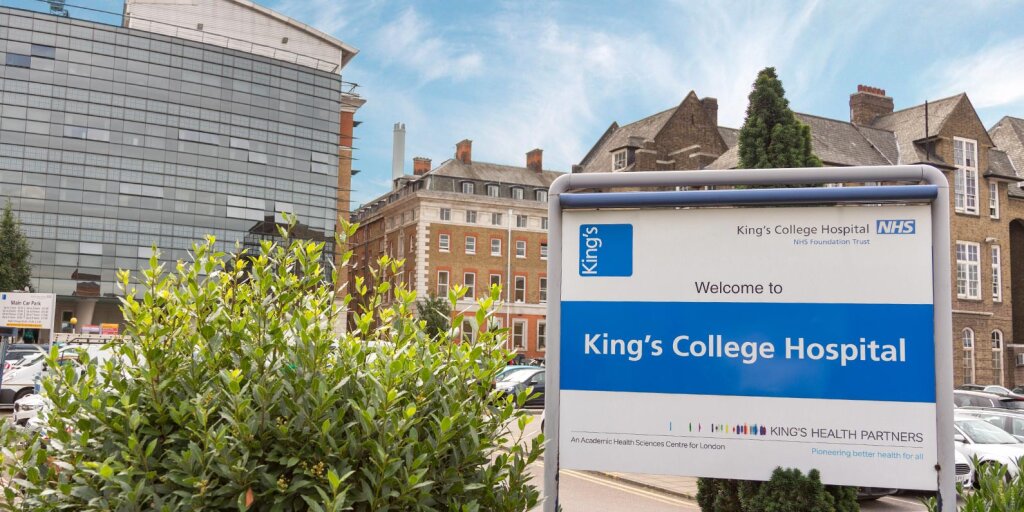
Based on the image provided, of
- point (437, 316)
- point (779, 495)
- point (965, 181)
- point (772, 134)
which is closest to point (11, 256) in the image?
point (437, 316)

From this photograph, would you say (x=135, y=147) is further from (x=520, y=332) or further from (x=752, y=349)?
(x=752, y=349)

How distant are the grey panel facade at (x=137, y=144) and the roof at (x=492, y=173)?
16.4 meters

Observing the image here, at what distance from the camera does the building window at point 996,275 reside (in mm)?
50125

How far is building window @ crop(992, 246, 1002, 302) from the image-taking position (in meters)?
50.1

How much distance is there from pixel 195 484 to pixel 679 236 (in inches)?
103

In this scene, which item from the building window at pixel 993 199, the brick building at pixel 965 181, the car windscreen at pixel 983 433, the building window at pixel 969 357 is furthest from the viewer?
the building window at pixel 993 199

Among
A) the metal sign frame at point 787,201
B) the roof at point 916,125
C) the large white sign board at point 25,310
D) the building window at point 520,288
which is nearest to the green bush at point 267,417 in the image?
the metal sign frame at point 787,201

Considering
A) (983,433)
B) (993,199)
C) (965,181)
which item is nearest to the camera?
(983,433)

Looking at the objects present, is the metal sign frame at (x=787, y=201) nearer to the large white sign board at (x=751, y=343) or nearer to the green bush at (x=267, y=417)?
the large white sign board at (x=751, y=343)

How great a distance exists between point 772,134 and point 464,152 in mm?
75672

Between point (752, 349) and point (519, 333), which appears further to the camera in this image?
point (519, 333)

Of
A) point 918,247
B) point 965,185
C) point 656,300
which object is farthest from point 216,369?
point 965,185

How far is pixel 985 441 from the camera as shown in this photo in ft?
55.2

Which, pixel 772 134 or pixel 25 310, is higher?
pixel 772 134
